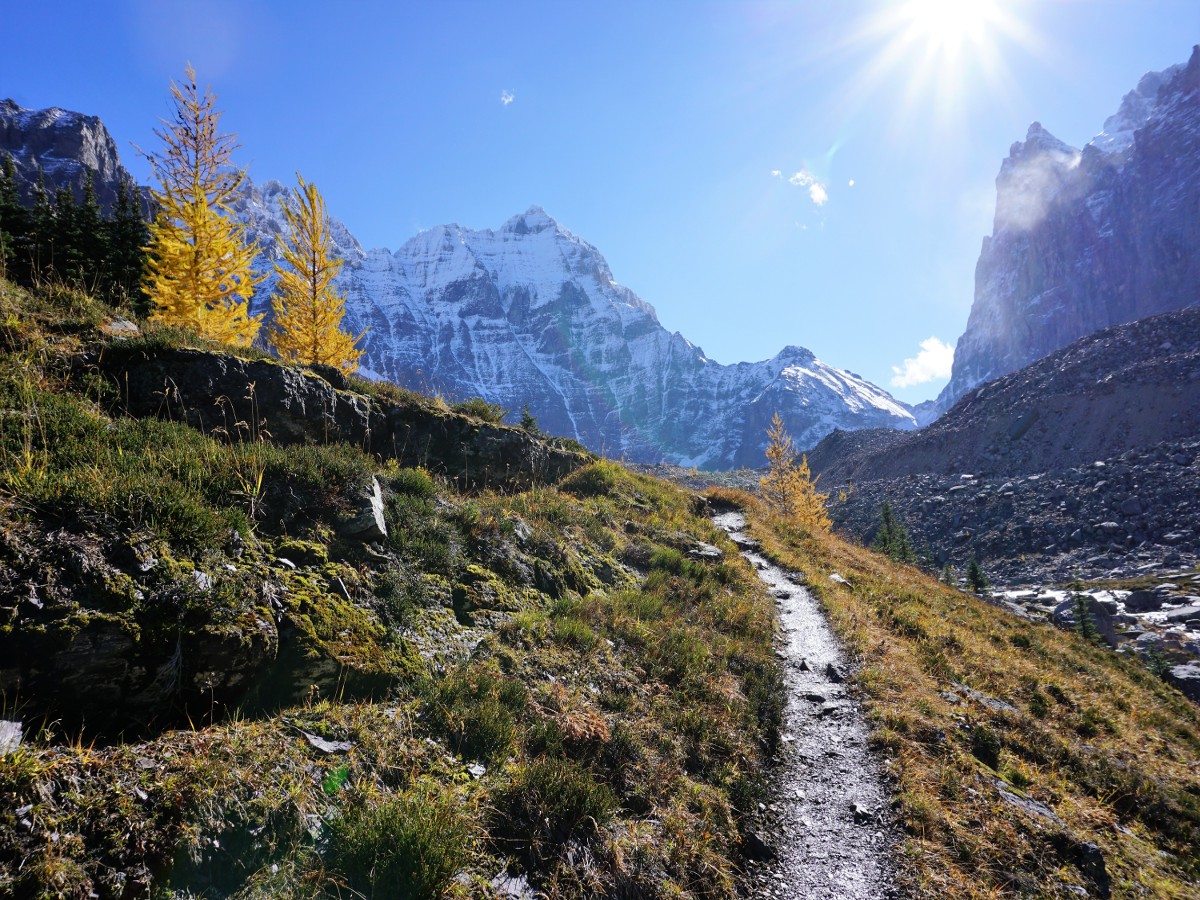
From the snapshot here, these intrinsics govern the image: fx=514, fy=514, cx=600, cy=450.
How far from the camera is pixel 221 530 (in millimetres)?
5230

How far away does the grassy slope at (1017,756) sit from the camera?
5.58 meters

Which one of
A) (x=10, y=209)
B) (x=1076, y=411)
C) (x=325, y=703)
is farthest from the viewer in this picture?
(x=1076, y=411)

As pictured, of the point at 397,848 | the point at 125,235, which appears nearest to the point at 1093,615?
the point at 397,848

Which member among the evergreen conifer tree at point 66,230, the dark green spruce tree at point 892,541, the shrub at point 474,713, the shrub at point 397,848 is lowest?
the dark green spruce tree at point 892,541

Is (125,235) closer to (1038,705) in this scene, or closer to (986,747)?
(986,747)

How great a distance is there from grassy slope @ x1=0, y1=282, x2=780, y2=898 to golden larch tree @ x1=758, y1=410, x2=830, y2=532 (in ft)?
92.6

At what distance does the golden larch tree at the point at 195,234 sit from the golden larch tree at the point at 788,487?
3008cm

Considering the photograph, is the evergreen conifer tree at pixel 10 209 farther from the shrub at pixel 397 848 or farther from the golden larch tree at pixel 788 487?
the golden larch tree at pixel 788 487

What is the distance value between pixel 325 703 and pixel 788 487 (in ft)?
116

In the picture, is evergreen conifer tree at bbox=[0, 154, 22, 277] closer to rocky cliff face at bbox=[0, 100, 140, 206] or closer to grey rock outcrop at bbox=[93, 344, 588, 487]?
grey rock outcrop at bbox=[93, 344, 588, 487]

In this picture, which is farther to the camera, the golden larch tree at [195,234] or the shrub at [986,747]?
the golden larch tree at [195,234]

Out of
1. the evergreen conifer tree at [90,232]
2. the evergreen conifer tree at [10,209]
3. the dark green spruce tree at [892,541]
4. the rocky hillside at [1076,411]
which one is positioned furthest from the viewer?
the rocky hillside at [1076,411]

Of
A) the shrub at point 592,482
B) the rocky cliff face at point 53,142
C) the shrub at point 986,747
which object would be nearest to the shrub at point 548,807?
the shrub at point 986,747

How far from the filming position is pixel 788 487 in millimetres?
36438
